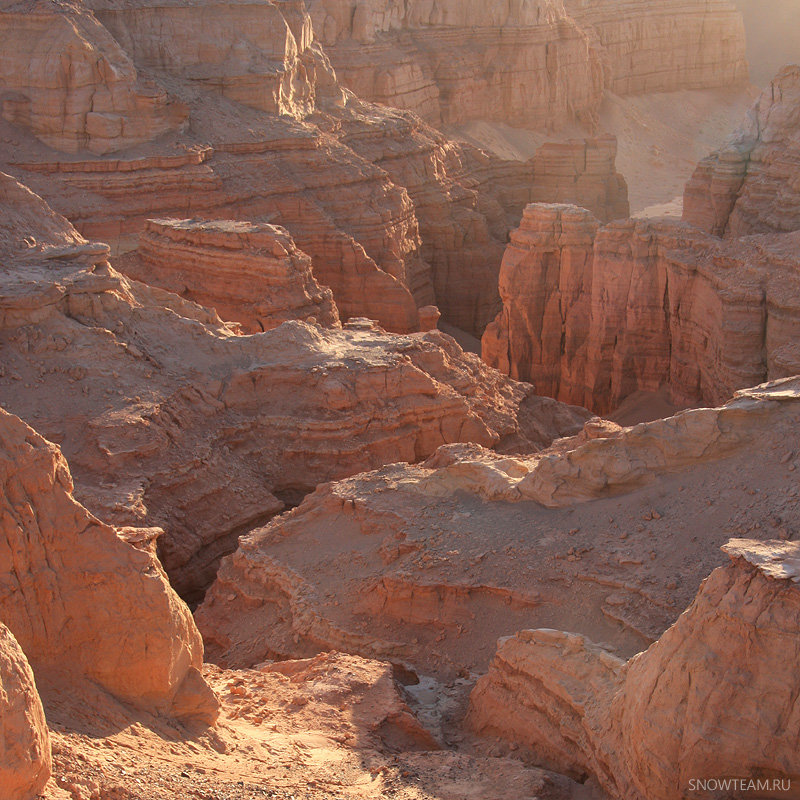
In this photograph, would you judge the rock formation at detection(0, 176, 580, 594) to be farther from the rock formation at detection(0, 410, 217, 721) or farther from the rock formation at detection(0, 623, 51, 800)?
the rock formation at detection(0, 623, 51, 800)

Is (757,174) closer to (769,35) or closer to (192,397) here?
(192,397)

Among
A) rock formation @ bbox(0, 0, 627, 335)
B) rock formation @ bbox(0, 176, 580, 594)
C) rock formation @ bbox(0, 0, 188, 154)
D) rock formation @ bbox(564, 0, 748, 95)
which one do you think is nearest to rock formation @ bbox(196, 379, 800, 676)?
rock formation @ bbox(0, 176, 580, 594)

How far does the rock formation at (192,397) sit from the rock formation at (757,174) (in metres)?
9.40

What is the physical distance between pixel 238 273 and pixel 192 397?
699 cm

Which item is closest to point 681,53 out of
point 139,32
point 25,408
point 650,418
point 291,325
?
point 139,32

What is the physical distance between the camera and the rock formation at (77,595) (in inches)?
270

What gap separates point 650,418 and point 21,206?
11.0 meters

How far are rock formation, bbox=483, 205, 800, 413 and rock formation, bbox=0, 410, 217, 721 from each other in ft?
43.1

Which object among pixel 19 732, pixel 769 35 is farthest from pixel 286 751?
pixel 769 35

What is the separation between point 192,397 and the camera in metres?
14.9

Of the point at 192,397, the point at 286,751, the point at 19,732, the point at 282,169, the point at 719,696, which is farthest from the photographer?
the point at 282,169

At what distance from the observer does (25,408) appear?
1371cm

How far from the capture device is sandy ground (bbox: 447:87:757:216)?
47.1m

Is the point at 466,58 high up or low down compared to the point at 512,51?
down
